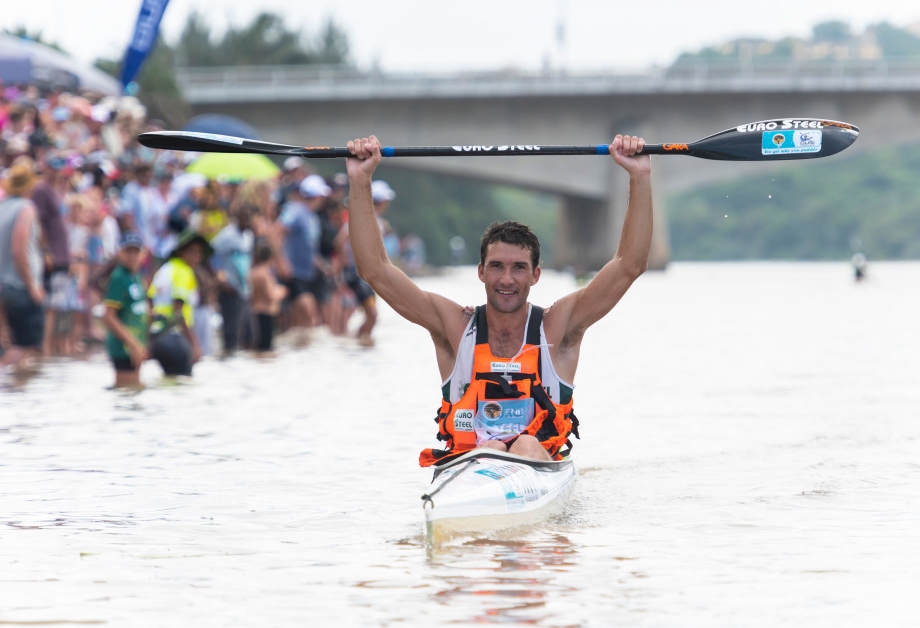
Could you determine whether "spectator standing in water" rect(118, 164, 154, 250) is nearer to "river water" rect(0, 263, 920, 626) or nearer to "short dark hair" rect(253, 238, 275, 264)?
"short dark hair" rect(253, 238, 275, 264)

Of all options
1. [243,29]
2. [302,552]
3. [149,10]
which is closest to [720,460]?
[302,552]

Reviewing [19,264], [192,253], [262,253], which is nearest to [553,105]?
[262,253]

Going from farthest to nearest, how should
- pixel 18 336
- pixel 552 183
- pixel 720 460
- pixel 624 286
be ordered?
pixel 552 183 < pixel 18 336 < pixel 720 460 < pixel 624 286

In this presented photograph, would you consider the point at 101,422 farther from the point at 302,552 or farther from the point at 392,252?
the point at 392,252

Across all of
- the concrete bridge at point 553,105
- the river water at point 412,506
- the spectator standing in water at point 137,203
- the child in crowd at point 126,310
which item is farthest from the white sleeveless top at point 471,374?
the concrete bridge at point 553,105

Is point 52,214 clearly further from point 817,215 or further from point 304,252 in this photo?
point 817,215

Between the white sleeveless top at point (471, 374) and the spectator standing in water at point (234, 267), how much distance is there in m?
9.71

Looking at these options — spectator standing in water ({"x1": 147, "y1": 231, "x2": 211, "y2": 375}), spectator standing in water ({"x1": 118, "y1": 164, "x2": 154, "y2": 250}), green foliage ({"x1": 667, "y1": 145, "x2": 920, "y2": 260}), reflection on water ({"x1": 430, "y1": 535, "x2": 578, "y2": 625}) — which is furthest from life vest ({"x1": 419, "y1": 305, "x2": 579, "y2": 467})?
green foliage ({"x1": 667, "y1": 145, "x2": 920, "y2": 260})

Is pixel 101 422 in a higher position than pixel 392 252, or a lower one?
lower

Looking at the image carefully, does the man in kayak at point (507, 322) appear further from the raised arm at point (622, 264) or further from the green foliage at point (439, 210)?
the green foliage at point (439, 210)

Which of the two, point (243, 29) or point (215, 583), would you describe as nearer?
point (215, 583)

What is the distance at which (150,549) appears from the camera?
6.71 m

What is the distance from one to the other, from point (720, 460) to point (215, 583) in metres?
4.62

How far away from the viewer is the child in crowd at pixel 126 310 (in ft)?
41.1
